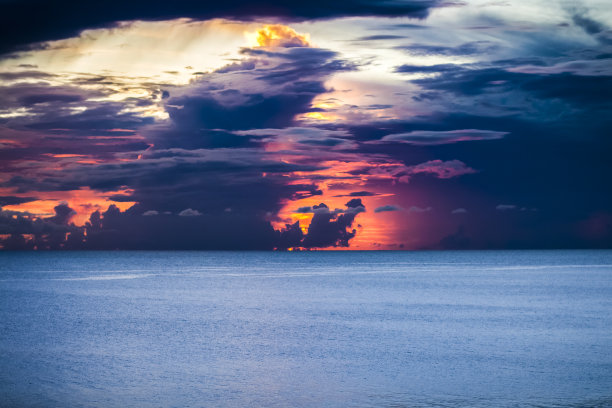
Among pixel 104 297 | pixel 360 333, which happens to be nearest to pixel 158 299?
pixel 104 297

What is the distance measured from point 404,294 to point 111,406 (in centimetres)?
5948

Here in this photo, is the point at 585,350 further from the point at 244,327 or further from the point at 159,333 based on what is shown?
the point at 159,333

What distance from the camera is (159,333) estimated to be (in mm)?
43312

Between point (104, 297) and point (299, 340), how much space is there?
136ft

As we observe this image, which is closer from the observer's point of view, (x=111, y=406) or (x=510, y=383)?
(x=111, y=406)

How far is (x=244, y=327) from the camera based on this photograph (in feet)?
152

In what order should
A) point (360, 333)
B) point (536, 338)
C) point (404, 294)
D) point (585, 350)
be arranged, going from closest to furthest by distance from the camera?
point (585, 350), point (536, 338), point (360, 333), point (404, 294)

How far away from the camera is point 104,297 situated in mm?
74438

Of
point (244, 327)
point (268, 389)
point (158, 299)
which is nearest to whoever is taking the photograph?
point (268, 389)

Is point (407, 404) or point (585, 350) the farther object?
point (585, 350)

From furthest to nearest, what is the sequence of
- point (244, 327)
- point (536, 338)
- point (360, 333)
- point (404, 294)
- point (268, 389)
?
point (404, 294) < point (244, 327) < point (360, 333) < point (536, 338) < point (268, 389)

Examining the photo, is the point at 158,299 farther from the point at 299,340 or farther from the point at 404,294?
the point at 299,340

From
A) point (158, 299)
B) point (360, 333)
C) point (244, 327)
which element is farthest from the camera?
point (158, 299)

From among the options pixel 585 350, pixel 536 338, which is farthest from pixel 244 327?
pixel 585 350
